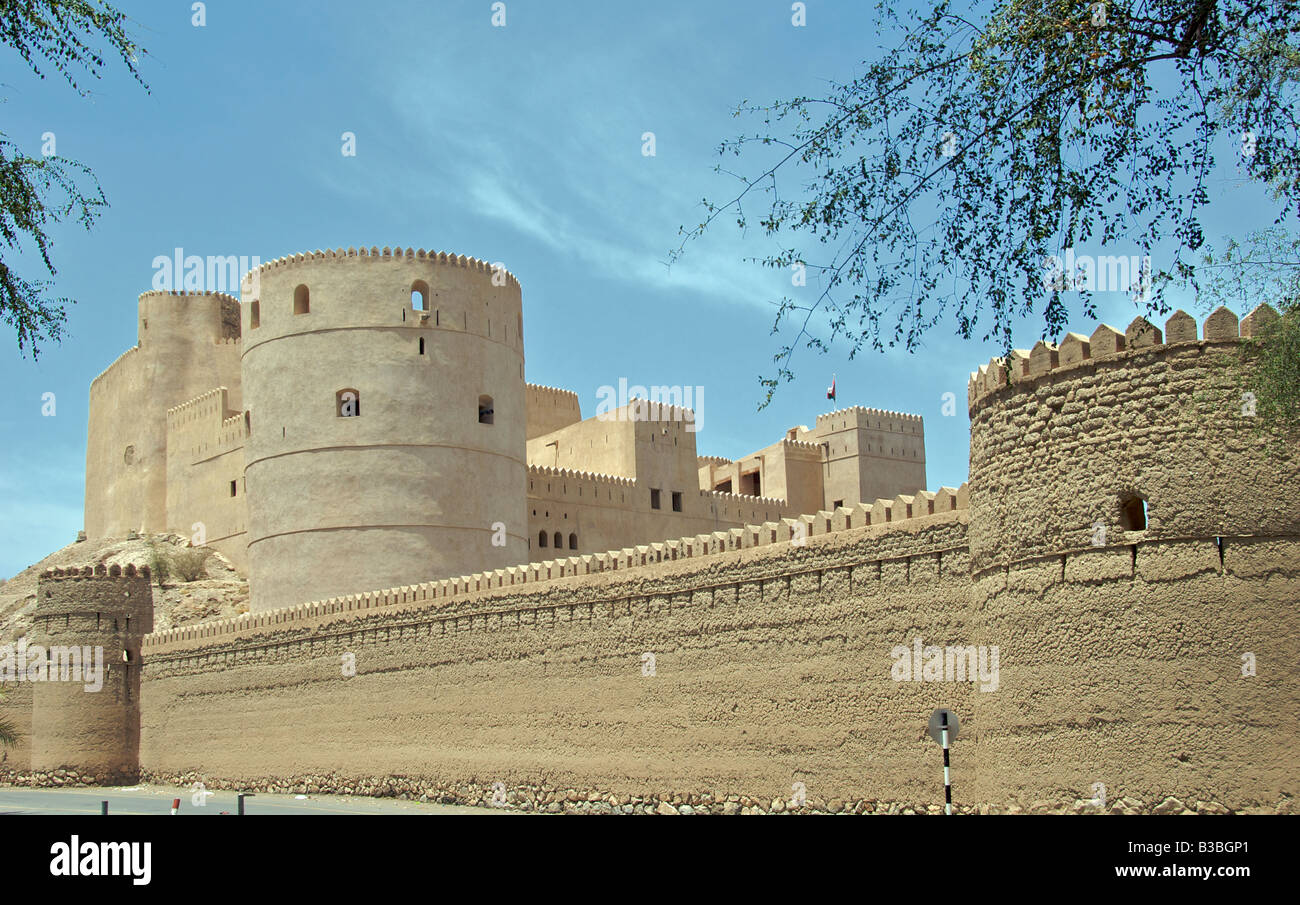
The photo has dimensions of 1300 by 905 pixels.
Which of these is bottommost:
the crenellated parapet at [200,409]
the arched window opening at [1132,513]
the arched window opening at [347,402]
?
the arched window opening at [1132,513]

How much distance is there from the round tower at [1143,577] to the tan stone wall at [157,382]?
1246 inches

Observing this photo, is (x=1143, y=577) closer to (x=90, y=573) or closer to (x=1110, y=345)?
(x=1110, y=345)

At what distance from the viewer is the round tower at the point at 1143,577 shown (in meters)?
10.0

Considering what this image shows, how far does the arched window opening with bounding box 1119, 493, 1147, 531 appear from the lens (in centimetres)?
1072

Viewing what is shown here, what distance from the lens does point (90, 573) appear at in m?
26.5

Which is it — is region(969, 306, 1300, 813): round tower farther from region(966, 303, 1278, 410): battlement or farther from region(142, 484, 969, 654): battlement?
region(142, 484, 969, 654): battlement

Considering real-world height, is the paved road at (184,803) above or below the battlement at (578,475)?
below

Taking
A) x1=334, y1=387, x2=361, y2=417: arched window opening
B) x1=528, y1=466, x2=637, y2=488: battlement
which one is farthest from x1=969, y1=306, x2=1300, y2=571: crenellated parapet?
x1=528, y1=466, x2=637, y2=488: battlement

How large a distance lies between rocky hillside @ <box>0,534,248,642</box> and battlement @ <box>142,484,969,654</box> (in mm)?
6034

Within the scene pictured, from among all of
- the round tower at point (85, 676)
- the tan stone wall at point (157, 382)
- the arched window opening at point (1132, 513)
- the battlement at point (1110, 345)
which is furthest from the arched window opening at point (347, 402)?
the arched window opening at point (1132, 513)

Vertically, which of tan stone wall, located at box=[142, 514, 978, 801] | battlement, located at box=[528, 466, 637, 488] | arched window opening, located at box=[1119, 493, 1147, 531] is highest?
battlement, located at box=[528, 466, 637, 488]

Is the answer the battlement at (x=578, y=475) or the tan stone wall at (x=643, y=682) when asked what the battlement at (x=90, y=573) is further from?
the battlement at (x=578, y=475)

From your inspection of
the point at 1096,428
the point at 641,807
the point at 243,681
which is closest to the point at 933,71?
the point at 1096,428

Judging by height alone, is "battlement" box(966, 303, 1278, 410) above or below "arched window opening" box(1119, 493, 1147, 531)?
above
